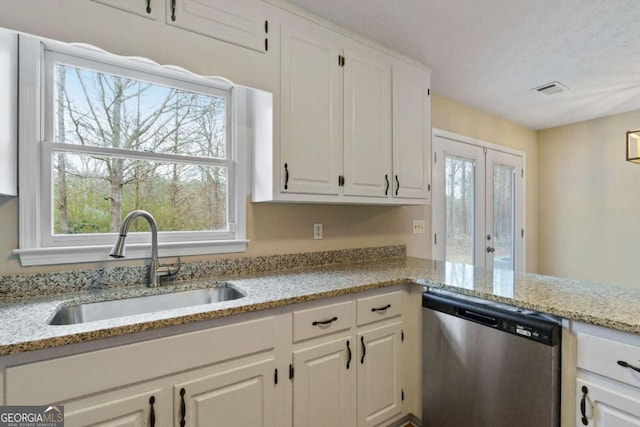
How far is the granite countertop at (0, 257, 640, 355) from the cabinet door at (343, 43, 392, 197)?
58 cm

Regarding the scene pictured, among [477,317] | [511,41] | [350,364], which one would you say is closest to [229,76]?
[350,364]

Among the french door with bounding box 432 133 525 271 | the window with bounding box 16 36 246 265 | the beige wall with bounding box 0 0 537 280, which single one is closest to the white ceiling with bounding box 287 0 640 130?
the beige wall with bounding box 0 0 537 280

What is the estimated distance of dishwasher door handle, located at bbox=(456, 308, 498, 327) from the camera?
1443 millimetres

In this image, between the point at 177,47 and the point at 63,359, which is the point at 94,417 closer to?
the point at 63,359

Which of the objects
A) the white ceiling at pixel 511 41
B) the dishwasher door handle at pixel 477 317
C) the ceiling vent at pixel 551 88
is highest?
the white ceiling at pixel 511 41

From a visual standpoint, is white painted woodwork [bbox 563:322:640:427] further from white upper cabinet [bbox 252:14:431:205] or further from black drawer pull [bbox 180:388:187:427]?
black drawer pull [bbox 180:388:187:427]

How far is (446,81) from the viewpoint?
2.68 m

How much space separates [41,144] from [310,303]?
1424 mm

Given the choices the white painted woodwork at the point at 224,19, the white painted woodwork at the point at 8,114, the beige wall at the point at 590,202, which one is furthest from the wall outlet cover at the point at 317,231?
the beige wall at the point at 590,202

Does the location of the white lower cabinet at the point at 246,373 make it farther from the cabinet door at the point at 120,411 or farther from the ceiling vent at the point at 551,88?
the ceiling vent at the point at 551,88

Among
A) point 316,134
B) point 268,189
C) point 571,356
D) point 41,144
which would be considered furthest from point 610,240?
point 41,144

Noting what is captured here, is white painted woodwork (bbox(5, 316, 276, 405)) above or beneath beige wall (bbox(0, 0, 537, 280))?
beneath

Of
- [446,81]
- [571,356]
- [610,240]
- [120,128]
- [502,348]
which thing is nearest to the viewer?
[571,356]

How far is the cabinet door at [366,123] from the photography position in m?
1.99
